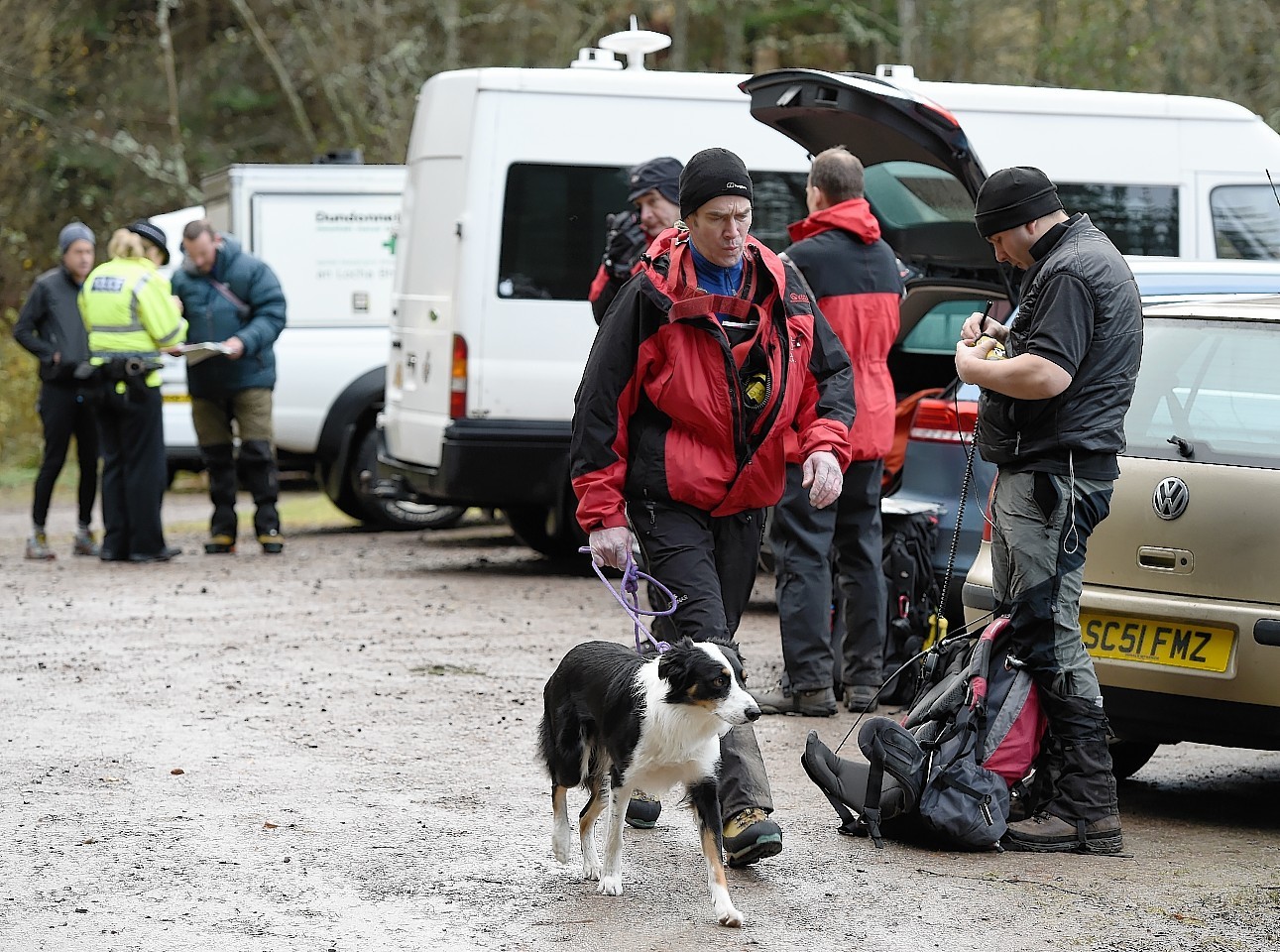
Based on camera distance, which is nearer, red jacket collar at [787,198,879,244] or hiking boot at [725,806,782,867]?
hiking boot at [725,806,782,867]

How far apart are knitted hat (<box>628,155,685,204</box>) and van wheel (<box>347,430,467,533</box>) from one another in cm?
612

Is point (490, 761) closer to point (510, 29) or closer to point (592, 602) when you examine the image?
point (592, 602)

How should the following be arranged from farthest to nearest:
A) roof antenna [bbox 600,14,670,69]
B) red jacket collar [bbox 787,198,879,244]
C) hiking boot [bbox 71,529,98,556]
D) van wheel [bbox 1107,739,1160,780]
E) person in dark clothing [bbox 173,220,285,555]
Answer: hiking boot [bbox 71,529,98,556] < person in dark clothing [bbox 173,220,285,555] < roof antenna [bbox 600,14,670,69] < red jacket collar [bbox 787,198,879,244] < van wheel [bbox 1107,739,1160,780]

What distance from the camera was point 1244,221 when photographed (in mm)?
10914

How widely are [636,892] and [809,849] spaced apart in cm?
69

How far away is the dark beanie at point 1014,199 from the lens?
17.3 feet

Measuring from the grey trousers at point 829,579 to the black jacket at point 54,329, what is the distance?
6705 mm

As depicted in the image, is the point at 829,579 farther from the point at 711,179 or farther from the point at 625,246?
the point at 711,179

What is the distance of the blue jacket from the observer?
475 inches

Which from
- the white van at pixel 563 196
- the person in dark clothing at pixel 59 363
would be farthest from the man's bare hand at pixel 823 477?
the person in dark clothing at pixel 59 363

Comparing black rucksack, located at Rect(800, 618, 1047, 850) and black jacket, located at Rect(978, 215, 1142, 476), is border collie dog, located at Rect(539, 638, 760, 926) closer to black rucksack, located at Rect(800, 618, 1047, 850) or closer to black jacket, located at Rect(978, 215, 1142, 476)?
black rucksack, located at Rect(800, 618, 1047, 850)

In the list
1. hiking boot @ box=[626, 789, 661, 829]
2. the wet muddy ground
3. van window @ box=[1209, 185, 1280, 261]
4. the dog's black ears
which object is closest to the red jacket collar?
the wet muddy ground

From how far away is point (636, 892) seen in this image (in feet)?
15.9

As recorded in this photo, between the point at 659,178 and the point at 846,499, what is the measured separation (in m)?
1.64
